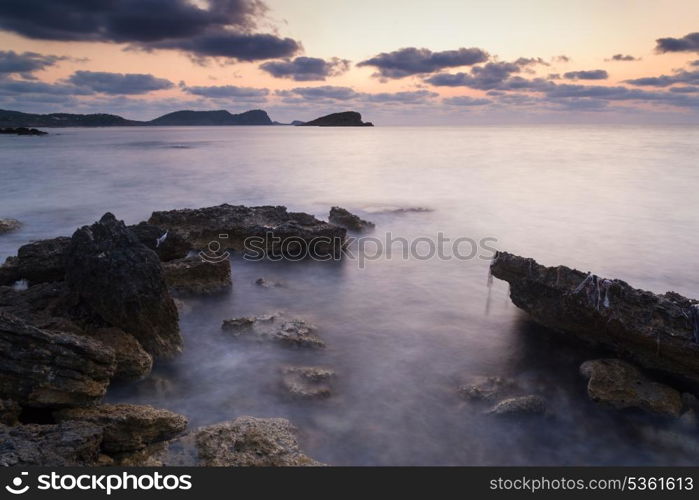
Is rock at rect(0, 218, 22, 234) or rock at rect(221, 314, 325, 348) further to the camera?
rock at rect(0, 218, 22, 234)

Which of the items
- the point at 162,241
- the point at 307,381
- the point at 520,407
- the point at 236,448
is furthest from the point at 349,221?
the point at 236,448

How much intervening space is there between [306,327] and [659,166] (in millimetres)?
35912

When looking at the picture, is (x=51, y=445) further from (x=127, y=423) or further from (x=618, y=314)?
(x=618, y=314)

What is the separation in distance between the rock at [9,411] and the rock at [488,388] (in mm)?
5270

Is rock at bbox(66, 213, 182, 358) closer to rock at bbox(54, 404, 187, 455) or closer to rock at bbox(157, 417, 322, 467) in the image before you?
rock at bbox(54, 404, 187, 455)

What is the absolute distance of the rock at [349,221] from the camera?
50.2 feet

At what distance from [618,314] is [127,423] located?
6466 mm

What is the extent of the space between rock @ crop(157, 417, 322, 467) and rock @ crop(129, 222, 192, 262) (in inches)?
229

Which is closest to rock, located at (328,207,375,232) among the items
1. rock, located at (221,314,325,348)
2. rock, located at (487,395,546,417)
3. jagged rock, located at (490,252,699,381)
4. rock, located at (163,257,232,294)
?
rock, located at (163,257,232,294)

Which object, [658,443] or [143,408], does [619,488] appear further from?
[143,408]

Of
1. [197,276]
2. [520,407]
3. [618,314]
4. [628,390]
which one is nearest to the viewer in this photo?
[520,407]

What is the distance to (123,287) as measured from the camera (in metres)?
6.84

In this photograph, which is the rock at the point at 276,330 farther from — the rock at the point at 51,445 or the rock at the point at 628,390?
the rock at the point at 628,390

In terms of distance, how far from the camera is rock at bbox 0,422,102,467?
3930 mm
